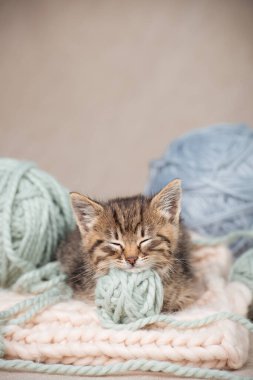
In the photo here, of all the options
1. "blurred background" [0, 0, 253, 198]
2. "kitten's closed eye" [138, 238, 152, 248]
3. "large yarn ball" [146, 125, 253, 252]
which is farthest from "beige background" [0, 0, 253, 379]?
"kitten's closed eye" [138, 238, 152, 248]

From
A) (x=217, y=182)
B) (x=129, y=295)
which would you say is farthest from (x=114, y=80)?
(x=129, y=295)

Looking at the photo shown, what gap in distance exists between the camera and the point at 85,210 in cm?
111

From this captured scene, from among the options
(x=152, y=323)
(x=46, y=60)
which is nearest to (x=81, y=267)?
(x=152, y=323)

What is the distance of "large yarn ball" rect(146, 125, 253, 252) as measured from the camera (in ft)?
4.86

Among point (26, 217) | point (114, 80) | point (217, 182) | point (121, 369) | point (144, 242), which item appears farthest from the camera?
point (114, 80)

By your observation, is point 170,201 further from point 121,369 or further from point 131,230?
point 121,369

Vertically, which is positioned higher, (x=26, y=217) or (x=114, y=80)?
(x=114, y=80)

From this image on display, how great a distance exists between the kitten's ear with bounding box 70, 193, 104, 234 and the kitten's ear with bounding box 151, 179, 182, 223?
13 centimetres

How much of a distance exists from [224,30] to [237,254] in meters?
1.04

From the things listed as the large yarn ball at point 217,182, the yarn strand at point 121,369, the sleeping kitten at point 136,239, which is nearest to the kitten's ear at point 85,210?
the sleeping kitten at point 136,239

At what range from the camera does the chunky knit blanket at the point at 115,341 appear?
948 millimetres

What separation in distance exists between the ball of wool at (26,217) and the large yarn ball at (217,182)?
336 millimetres

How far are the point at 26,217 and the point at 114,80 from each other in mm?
972

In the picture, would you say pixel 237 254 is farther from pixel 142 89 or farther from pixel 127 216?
pixel 142 89
